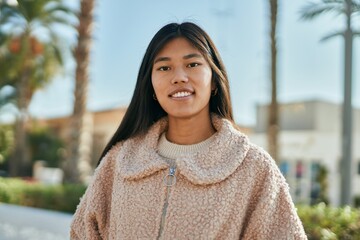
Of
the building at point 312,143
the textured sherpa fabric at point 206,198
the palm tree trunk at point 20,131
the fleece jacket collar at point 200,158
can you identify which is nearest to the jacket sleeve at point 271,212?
A: the textured sherpa fabric at point 206,198

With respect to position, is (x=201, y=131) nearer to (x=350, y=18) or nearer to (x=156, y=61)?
(x=156, y=61)

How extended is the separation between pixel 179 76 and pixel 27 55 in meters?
20.9

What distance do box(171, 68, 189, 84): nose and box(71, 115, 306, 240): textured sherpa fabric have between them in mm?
253

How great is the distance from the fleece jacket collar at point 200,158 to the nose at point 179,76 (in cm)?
25

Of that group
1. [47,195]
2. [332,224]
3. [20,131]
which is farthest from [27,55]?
[332,224]

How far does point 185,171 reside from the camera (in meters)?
2.08

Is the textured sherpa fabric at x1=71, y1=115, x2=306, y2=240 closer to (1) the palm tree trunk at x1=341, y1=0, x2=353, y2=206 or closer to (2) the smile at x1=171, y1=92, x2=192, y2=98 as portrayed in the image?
(2) the smile at x1=171, y1=92, x2=192, y2=98

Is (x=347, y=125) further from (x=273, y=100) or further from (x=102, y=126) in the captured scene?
(x=102, y=126)

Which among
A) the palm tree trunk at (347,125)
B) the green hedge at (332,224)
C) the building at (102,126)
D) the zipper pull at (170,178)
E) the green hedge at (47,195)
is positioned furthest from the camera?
the building at (102,126)

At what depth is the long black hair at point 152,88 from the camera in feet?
7.11

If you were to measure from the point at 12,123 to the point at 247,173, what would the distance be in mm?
27438

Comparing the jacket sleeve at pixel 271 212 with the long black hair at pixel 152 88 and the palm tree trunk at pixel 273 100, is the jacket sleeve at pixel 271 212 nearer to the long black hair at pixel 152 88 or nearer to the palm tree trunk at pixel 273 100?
the long black hair at pixel 152 88

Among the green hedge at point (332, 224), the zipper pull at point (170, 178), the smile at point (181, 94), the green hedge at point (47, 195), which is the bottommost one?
the green hedge at point (47, 195)

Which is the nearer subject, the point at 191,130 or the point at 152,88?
the point at 191,130
